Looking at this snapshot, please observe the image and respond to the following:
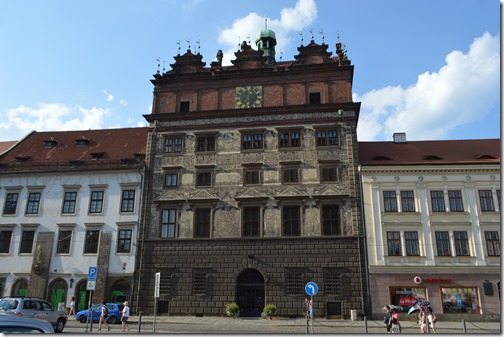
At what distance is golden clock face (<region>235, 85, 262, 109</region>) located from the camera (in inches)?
1224

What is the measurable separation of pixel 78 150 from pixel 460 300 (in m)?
30.1

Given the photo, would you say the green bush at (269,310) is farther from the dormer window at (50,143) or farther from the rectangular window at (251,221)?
the dormer window at (50,143)

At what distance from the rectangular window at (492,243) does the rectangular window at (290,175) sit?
1256 centimetres

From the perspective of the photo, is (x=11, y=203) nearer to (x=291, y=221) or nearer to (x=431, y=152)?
(x=291, y=221)

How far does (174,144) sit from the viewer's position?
31172 mm

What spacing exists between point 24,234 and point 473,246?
1225 inches

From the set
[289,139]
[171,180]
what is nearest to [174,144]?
[171,180]

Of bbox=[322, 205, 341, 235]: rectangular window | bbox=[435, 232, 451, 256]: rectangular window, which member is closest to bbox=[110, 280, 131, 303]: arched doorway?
bbox=[322, 205, 341, 235]: rectangular window

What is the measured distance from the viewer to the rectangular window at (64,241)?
29734mm

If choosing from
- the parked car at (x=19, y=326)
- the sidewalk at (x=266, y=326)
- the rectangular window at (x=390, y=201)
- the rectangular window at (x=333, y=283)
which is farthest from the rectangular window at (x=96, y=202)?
the parked car at (x=19, y=326)

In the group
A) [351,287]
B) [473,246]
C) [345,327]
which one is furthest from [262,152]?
[473,246]

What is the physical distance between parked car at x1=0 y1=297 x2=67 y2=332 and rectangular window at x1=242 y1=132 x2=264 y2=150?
638 inches

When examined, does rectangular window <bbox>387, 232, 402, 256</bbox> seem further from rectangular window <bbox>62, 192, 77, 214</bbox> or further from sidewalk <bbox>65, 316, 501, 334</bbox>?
rectangular window <bbox>62, 192, 77, 214</bbox>

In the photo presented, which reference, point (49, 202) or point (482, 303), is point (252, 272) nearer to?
point (482, 303)
